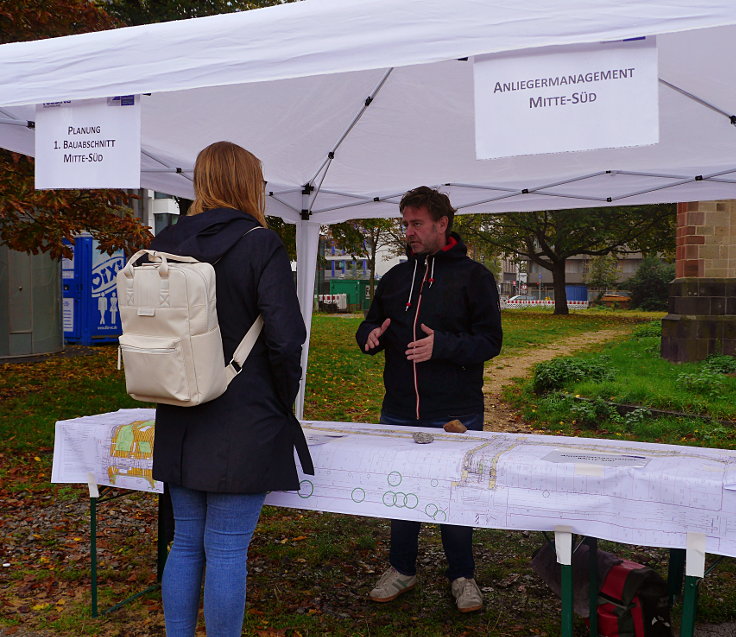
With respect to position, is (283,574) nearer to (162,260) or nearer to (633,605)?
(633,605)

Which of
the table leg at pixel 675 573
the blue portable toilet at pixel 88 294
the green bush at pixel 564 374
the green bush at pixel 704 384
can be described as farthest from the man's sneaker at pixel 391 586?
the blue portable toilet at pixel 88 294

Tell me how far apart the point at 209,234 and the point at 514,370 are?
1191 cm

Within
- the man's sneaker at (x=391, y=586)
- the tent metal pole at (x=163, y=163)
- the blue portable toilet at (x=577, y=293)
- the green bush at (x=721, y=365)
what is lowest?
the man's sneaker at (x=391, y=586)

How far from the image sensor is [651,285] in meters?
44.8

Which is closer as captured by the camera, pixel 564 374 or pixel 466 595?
pixel 466 595

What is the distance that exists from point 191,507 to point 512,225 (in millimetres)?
28832

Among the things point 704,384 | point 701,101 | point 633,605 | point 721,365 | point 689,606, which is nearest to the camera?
point 689,606

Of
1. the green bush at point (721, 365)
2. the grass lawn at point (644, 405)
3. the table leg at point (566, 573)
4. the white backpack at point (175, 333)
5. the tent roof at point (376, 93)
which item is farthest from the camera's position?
the green bush at point (721, 365)

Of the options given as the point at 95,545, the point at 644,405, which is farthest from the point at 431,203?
the point at 644,405

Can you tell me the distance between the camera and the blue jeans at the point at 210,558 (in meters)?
2.38

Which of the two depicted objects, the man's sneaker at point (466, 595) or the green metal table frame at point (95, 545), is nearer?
the man's sneaker at point (466, 595)

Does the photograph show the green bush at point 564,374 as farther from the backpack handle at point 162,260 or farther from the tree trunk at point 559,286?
the tree trunk at point 559,286

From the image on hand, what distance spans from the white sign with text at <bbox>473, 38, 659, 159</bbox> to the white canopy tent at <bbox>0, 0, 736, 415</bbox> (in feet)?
0.31

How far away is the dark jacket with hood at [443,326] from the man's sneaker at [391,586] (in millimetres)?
804
